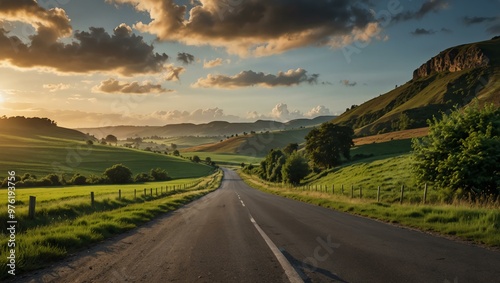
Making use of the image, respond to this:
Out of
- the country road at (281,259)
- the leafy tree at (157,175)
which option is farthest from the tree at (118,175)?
the country road at (281,259)

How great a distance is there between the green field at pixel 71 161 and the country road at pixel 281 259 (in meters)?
84.4

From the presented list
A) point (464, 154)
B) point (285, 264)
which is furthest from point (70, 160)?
point (285, 264)

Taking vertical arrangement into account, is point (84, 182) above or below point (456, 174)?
below

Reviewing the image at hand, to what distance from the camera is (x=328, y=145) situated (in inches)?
3000

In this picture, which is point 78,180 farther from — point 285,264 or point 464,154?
point 285,264

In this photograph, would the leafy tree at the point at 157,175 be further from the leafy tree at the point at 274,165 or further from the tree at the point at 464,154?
the tree at the point at 464,154

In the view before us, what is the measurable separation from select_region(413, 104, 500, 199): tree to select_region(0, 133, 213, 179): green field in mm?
86295

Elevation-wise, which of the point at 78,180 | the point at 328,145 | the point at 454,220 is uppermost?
the point at 328,145

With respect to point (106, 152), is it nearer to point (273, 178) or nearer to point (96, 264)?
point (273, 178)

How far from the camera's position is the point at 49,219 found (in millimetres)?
16594

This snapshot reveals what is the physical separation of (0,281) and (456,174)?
1992 centimetres

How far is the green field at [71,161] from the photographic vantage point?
94.4 meters

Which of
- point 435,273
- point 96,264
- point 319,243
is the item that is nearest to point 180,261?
point 96,264

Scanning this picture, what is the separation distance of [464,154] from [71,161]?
127852 millimetres
